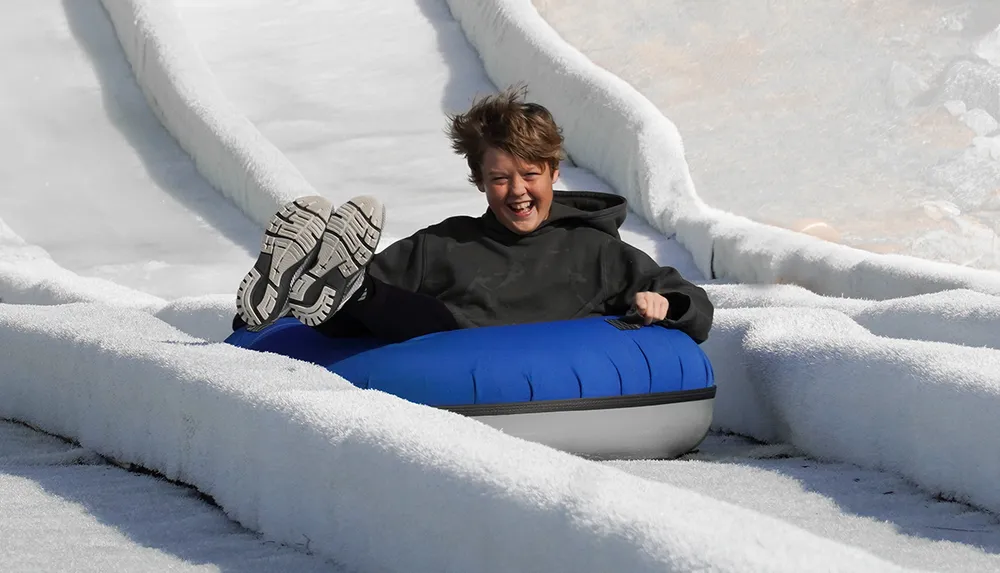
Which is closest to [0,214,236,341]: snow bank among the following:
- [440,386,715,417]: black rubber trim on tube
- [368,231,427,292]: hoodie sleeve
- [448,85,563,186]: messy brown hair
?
[368,231,427,292]: hoodie sleeve

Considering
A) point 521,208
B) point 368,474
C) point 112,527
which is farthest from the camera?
point 521,208

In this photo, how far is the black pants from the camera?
2.79 metres

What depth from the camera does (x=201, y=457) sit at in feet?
7.89

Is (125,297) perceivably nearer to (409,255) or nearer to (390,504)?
(409,255)

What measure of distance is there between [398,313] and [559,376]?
398 millimetres

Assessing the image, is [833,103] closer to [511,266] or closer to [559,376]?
[511,266]

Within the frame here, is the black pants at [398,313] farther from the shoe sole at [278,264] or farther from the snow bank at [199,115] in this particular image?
the snow bank at [199,115]

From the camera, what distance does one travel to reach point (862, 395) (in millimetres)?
2637

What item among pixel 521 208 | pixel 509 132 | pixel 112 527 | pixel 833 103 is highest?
pixel 833 103

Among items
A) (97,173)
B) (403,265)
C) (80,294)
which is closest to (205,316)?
(80,294)

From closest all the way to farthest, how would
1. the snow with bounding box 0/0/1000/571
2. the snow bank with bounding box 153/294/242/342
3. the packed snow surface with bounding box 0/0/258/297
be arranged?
the snow with bounding box 0/0/1000/571
the snow bank with bounding box 153/294/242/342
the packed snow surface with bounding box 0/0/258/297

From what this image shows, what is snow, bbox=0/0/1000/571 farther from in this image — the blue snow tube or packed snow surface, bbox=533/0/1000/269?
packed snow surface, bbox=533/0/1000/269

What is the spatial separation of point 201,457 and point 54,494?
0.29m

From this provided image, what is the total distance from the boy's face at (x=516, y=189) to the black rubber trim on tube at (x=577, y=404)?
1.53 feet
